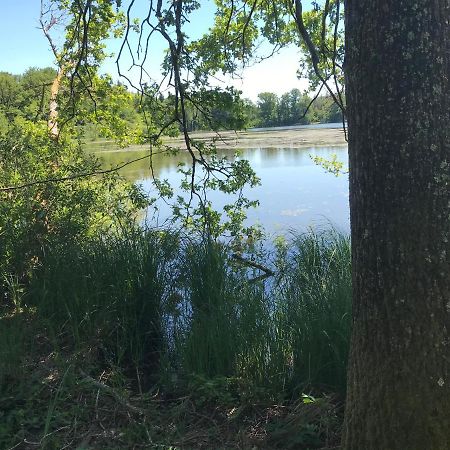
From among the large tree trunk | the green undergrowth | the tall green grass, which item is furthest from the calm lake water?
the large tree trunk

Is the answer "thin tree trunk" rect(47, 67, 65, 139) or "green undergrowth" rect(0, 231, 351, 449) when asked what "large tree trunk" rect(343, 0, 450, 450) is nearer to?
"green undergrowth" rect(0, 231, 351, 449)

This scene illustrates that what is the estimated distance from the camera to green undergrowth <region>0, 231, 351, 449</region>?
2363 millimetres

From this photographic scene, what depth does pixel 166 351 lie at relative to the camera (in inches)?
136

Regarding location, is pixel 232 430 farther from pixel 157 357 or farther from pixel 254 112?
pixel 254 112

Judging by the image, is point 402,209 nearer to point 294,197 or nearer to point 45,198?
point 45,198

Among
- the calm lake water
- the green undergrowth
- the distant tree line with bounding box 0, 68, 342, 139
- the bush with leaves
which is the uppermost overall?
the distant tree line with bounding box 0, 68, 342, 139

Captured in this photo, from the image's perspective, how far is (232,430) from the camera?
2432 millimetres

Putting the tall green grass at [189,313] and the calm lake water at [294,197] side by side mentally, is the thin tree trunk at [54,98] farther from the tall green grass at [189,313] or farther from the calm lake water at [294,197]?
the tall green grass at [189,313]

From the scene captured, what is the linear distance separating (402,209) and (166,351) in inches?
91.2

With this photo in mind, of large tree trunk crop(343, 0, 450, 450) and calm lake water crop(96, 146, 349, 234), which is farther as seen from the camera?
calm lake water crop(96, 146, 349, 234)

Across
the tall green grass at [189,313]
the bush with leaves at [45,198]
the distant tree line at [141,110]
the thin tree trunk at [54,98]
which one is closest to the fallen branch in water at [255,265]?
the tall green grass at [189,313]

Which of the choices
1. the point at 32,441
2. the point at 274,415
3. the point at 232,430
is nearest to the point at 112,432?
the point at 32,441

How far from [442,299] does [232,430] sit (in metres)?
1.33

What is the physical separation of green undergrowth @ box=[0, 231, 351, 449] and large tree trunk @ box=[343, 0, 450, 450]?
745 mm
